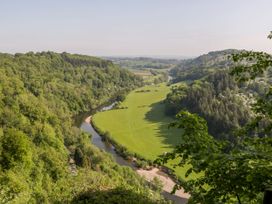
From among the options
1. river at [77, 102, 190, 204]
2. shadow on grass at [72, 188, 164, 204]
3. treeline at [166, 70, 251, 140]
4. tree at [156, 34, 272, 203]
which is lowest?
river at [77, 102, 190, 204]

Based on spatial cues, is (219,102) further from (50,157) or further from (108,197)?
(108,197)

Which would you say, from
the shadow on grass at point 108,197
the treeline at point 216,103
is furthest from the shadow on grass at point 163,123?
the shadow on grass at point 108,197

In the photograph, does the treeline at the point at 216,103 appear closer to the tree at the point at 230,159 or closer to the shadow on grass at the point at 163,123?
the shadow on grass at the point at 163,123

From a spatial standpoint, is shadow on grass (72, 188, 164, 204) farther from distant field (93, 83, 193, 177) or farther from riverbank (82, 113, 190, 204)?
distant field (93, 83, 193, 177)

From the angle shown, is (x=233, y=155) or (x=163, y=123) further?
(x=163, y=123)

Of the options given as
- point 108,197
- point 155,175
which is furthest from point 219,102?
point 108,197

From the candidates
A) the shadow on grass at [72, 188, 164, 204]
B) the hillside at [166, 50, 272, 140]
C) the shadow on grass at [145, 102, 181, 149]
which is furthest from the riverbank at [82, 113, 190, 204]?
the shadow on grass at [72, 188, 164, 204]
